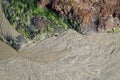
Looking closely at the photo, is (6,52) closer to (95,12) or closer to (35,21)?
(35,21)

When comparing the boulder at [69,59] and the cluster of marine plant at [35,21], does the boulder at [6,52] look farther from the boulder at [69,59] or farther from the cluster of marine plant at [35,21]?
the cluster of marine plant at [35,21]

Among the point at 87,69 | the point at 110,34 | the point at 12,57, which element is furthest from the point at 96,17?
the point at 12,57

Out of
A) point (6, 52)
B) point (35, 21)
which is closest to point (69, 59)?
point (6, 52)

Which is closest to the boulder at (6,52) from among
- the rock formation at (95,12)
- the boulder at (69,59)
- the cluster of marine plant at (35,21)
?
the boulder at (69,59)

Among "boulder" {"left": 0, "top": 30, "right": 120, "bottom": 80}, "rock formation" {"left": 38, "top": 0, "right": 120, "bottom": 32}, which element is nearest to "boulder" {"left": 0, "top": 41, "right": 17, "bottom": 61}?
"boulder" {"left": 0, "top": 30, "right": 120, "bottom": 80}

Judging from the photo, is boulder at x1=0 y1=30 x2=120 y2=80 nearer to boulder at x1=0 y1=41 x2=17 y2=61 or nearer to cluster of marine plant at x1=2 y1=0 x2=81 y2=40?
boulder at x1=0 y1=41 x2=17 y2=61
